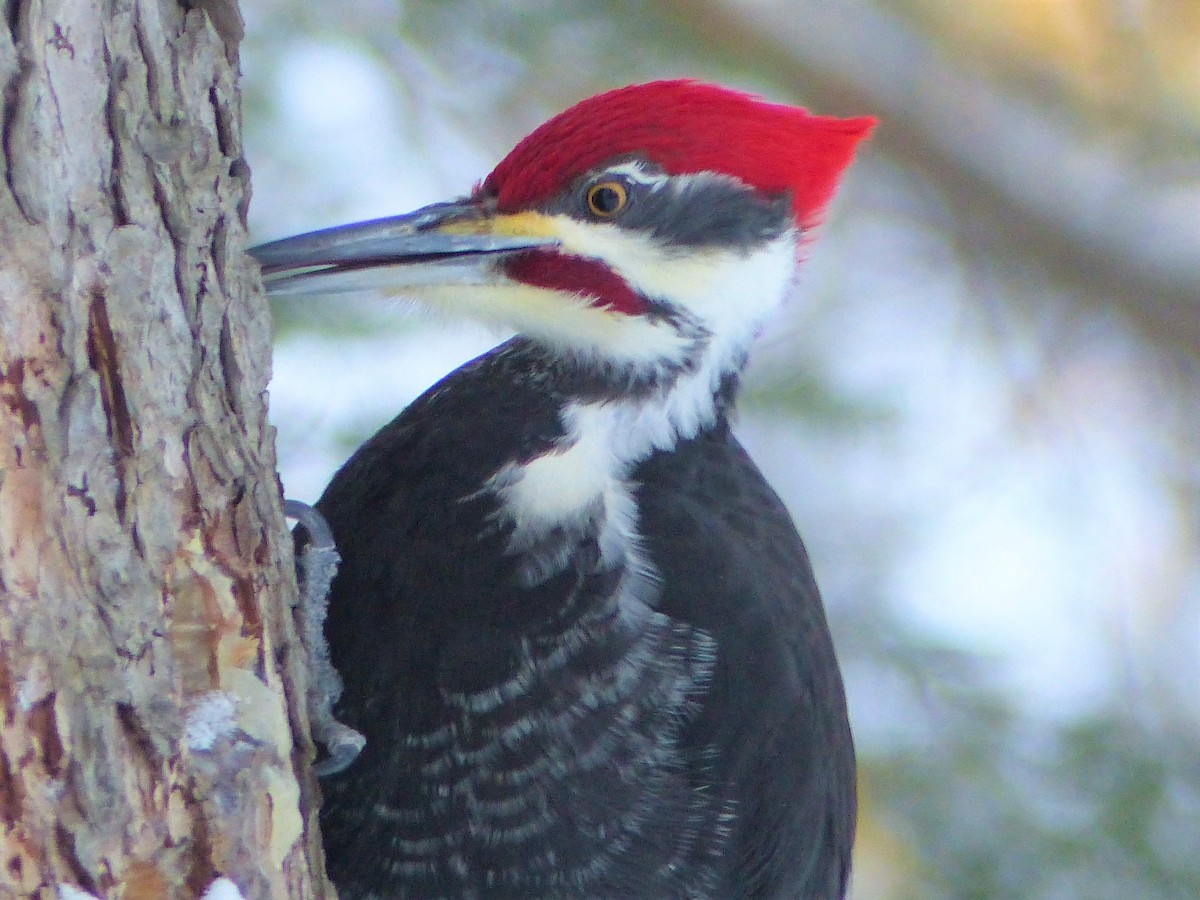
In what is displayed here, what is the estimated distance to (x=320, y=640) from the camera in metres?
1.90

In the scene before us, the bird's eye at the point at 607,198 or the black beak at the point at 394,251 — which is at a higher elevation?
the bird's eye at the point at 607,198

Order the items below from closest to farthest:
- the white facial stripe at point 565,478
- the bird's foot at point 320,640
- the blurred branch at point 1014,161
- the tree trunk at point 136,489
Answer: the tree trunk at point 136,489 < the bird's foot at point 320,640 < the white facial stripe at point 565,478 < the blurred branch at point 1014,161

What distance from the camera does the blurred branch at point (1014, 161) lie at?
13.9 ft

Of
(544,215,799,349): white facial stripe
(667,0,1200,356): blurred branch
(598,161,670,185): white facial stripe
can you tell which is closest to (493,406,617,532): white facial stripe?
(544,215,799,349): white facial stripe

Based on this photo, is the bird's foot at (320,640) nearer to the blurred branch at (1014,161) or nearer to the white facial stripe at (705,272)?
the white facial stripe at (705,272)

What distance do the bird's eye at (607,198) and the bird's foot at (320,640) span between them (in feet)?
2.02

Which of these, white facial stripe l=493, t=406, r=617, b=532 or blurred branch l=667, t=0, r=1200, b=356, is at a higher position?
blurred branch l=667, t=0, r=1200, b=356

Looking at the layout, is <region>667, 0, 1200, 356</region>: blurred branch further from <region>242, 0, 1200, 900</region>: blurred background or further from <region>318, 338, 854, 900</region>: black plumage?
<region>318, 338, 854, 900</region>: black plumage

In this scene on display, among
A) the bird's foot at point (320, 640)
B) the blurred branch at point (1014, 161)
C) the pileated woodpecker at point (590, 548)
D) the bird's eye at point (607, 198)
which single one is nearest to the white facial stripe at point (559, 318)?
the pileated woodpecker at point (590, 548)

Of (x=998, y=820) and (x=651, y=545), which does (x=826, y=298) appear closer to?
(x=998, y=820)

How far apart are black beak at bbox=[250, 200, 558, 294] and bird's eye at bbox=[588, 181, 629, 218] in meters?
0.09

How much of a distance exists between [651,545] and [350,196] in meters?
1.68

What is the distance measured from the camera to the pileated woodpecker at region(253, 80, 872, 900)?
1.88 meters

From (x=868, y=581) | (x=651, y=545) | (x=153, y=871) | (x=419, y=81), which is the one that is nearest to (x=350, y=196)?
(x=419, y=81)
